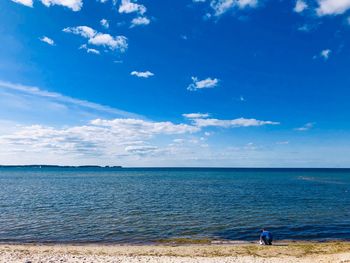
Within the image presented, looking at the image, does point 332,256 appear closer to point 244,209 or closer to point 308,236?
point 308,236

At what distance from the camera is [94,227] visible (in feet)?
127

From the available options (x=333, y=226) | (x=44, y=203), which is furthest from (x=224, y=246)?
(x=44, y=203)

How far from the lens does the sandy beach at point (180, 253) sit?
24078 mm

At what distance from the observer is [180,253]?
89.9 ft

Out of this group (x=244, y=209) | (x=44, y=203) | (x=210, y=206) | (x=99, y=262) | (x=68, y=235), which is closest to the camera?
(x=99, y=262)

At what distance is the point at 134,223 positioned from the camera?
1614 inches

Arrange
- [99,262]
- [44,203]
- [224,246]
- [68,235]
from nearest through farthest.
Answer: [99,262] < [224,246] < [68,235] < [44,203]

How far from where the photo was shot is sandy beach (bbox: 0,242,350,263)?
79.0 ft

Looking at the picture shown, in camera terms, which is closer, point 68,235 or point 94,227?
point 68,235

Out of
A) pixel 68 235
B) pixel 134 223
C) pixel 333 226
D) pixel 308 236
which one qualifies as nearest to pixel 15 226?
pixel 68 235

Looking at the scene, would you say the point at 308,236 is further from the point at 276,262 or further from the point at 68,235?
the point at 68,235

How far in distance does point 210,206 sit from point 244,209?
20.5 feet

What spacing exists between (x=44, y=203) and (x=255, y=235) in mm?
40872

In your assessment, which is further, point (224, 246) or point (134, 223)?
point (134, 223)
